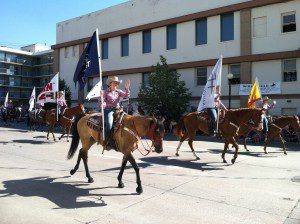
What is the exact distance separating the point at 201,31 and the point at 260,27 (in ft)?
17.0

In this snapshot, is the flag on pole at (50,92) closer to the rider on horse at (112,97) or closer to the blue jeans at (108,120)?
the rider on horse at (112,97)

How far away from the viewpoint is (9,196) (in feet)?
20.6

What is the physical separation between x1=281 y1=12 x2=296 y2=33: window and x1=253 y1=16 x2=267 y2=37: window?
1.31m

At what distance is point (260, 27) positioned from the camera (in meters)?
24.3

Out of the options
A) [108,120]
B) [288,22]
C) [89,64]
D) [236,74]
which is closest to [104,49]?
[236,74]

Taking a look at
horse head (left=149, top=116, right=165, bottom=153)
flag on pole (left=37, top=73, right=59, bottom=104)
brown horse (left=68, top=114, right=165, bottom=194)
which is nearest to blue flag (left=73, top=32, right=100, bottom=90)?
brown horse (left=68, top=114, right=165, bottom=194)

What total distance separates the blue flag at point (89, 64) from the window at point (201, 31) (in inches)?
797

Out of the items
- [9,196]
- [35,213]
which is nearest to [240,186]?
[35,213]

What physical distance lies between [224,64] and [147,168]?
18.2 metres

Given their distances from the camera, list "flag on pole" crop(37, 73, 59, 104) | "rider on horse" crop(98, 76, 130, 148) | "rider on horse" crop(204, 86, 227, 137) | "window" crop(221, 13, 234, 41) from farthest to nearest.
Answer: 1. "window" crop(221, 13, 234, 41)
2. "flag on pole" crop(37, 73, 59, 104)
3. "rider on horse" crop(204, 86, 227, 137)
4. "rider on horse" crop(98, 76, 130, 148)

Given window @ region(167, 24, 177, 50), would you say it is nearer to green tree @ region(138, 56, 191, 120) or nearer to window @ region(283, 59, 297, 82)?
green tree @ region(138, 56, 191, 120)

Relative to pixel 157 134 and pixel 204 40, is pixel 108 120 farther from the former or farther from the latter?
pixel 204 40

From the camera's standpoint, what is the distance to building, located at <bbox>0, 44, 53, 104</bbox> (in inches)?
2908

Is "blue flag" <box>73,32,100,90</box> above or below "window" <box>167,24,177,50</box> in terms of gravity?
below
